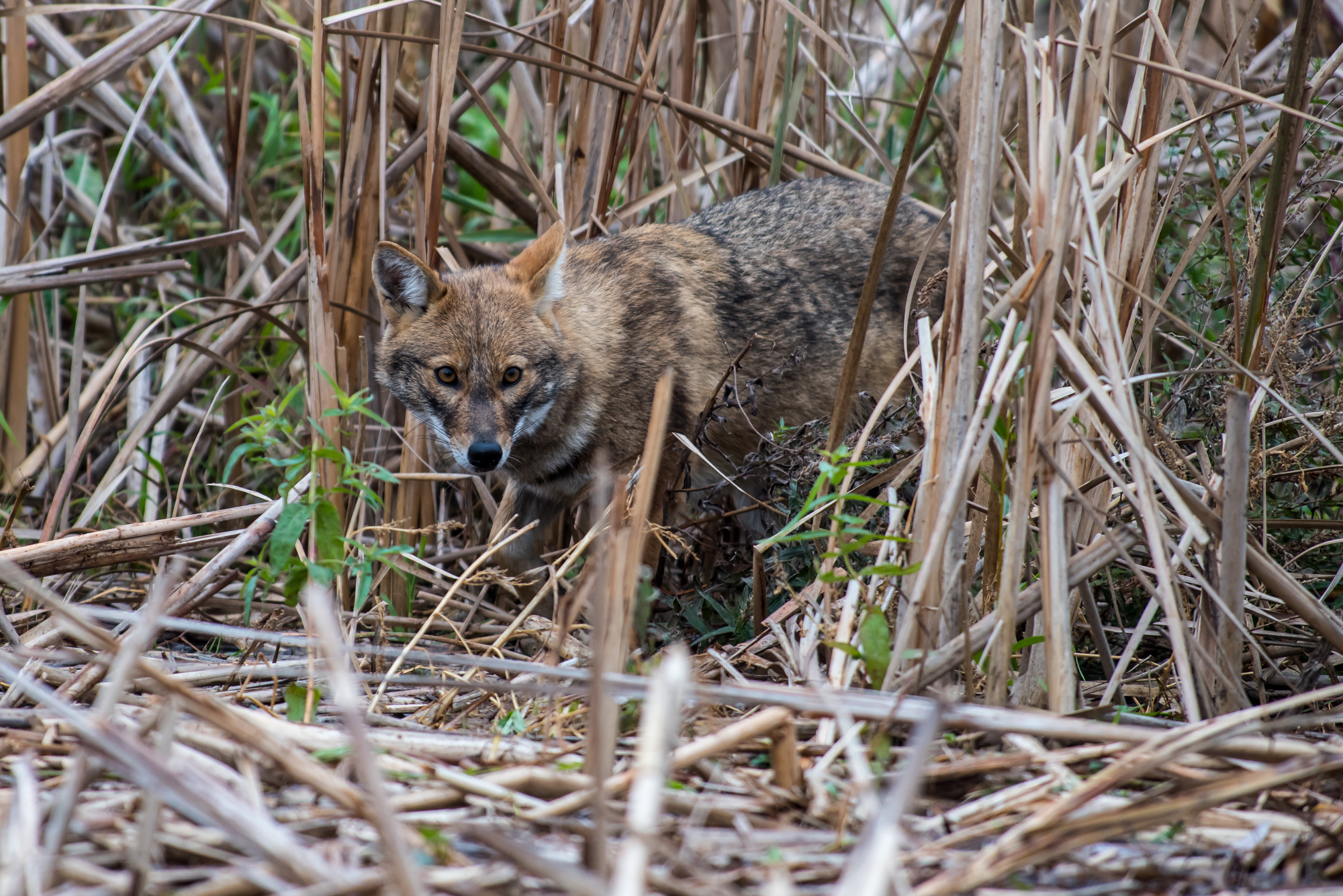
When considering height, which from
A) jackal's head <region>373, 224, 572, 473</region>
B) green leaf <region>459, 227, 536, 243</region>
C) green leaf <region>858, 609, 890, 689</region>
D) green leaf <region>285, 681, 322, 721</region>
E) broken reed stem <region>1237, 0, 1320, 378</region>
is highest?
broken reed stem <region>1237, 0, 1320, 378</region>

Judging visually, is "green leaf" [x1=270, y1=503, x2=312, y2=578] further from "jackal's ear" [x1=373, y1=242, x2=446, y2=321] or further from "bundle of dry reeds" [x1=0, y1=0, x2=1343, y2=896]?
"jackal's ear" [x1=373, y1=242, x2=446, y2=321]

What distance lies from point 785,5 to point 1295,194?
1660 millimetres

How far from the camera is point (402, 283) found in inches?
162

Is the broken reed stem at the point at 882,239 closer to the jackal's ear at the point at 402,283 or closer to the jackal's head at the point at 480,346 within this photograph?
the jackal's head at the point at 480,346

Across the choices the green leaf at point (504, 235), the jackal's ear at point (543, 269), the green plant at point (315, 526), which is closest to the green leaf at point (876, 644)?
the green plant at point (315, 526)

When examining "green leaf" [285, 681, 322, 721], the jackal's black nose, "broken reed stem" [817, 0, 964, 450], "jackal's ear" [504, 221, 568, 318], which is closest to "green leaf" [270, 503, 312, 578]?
"green leaf" [285, 681, 322, 721]

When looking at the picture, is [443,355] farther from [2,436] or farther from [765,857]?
[765,857]

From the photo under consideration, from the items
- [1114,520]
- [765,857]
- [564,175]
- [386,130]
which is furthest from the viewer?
[564,175]

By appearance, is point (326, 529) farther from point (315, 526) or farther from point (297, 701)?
point (297, 701)

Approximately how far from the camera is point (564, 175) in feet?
14.8

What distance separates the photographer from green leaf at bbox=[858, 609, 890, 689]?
2.37 m

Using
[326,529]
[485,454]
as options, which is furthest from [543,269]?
[326,529]

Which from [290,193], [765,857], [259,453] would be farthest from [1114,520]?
[290,193]

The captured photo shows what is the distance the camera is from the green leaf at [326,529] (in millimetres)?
2832
